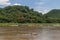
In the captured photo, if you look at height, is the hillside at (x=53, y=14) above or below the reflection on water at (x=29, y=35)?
below

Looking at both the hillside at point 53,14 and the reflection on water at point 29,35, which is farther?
the hillside at point 53,14

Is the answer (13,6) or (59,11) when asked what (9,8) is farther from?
(59,11)

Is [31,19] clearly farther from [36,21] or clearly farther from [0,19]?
[0,19]

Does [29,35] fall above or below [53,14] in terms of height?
above

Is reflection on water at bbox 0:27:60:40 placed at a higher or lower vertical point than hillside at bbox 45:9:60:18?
higher

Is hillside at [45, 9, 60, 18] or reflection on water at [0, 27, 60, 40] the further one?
hillside at [45, 9, 60, 18]

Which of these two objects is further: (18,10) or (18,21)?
(18,10)

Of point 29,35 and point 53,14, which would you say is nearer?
point 29,35

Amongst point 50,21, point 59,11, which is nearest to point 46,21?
point 50,21

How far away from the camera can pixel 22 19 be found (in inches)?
2549

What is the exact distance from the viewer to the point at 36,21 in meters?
67.8

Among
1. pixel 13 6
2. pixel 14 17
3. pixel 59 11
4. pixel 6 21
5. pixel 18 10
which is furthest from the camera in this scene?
pixel 59 11

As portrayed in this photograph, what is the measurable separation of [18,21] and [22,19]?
1779 mm

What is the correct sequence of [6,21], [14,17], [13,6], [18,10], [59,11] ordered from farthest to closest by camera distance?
[59,11]
[13,6]
[18,10]
[14,17]
[6,21]
